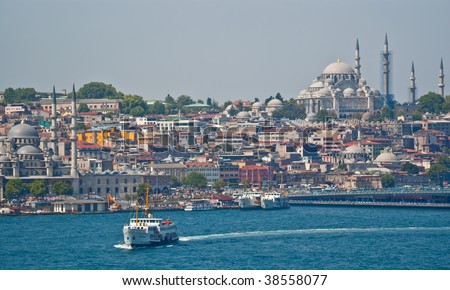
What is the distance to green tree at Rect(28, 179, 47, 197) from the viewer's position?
39.7 meters

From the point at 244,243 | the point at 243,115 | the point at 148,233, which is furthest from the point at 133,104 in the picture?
the point at 148,233

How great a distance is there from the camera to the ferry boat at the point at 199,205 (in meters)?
38.3

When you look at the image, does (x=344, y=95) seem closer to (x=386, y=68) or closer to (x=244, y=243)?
(x=386, y=68)

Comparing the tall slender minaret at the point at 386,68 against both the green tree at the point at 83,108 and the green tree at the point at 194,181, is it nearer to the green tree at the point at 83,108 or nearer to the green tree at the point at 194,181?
the green tree at the point at 83,108

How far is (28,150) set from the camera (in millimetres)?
43906

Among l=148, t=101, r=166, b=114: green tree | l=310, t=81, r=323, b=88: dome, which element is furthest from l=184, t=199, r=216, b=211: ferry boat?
l=310, t=81, r=323, b=88: dome

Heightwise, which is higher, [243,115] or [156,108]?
[156,108]

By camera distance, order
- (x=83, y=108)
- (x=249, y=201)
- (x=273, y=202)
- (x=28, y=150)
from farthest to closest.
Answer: (x=83, y=108), (x=28, y=150), (x=249, y=201), (x=273, y=202)

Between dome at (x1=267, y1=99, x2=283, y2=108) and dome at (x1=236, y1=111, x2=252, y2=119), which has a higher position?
dome at (x1=267, y1=99, x2=283, y2=108)

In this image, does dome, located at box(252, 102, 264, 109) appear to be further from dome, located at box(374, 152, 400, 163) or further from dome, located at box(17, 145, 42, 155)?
dome, located at box(17, 145, 42, 155)

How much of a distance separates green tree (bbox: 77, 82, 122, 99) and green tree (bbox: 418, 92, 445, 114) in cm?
1242

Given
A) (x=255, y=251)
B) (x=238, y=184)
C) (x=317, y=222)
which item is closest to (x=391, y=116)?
(x=238, y=184)

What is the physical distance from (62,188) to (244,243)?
15844 mm

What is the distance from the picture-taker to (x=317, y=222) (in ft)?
104
